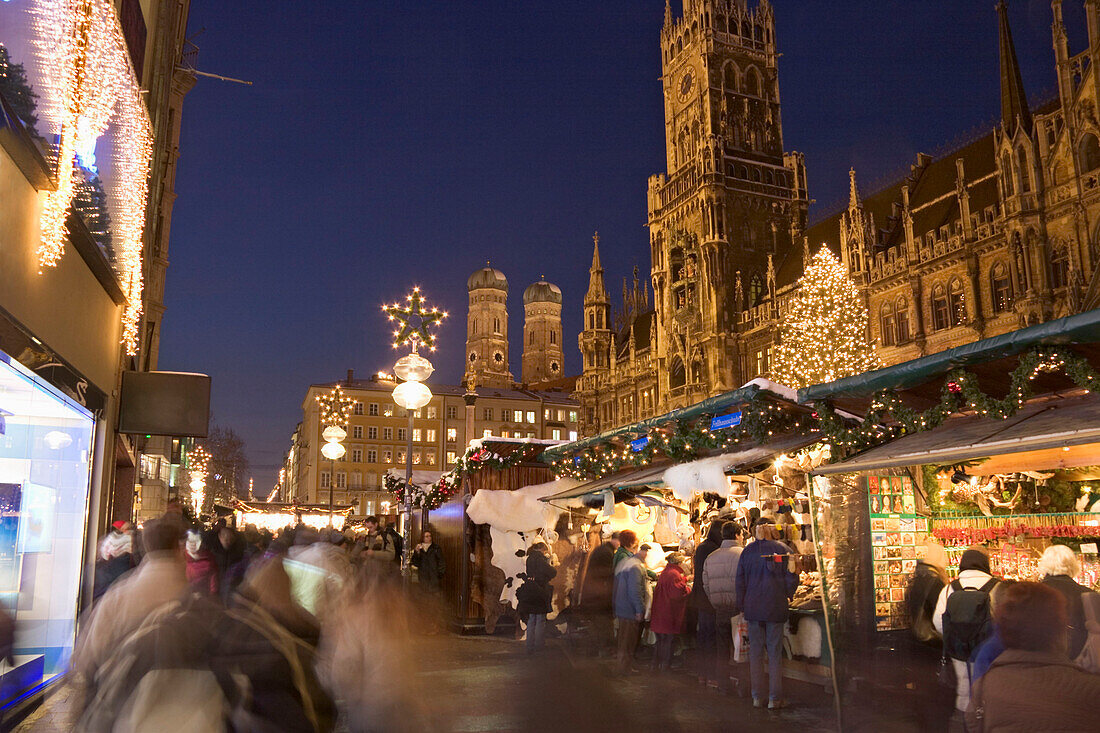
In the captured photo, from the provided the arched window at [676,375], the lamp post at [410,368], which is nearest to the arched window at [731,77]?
the arched window at [676,375]

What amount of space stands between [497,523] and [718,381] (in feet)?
136

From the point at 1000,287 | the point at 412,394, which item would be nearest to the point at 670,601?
the point at 412,394

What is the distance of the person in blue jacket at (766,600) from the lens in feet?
27.6

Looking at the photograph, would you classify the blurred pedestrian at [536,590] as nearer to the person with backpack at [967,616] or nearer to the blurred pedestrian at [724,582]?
the blurred pedestrian at [724,582]

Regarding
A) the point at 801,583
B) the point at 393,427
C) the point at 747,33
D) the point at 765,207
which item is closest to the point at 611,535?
the point at 801,583

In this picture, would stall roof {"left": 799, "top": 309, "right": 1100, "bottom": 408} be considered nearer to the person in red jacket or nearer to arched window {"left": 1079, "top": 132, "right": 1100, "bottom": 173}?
the person in red jacket

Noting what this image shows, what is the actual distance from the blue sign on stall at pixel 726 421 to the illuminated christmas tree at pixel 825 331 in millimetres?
27389

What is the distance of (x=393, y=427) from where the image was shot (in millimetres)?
92062

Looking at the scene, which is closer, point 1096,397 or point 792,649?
point 1096,397

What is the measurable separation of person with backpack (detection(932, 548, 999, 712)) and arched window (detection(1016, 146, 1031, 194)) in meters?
32.0

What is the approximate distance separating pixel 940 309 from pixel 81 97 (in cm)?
3858

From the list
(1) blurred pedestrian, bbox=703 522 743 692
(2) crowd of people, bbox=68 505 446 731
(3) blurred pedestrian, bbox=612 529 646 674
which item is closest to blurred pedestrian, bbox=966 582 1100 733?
(2) crowd of people, bbox=68 505 446 731

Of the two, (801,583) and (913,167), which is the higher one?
(913,167)

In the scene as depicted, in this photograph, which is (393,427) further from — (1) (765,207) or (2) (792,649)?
(2) (792,649)
